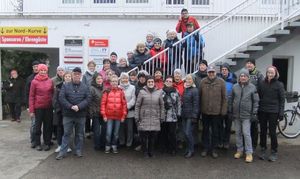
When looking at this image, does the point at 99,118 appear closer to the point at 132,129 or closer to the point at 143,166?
the point at 132,129

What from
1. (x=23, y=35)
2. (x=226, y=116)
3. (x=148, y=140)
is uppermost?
(x=23, y=35)

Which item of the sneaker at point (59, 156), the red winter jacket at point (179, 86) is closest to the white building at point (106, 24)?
the red winter jacket at point (179, 86)

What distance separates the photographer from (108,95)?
7.70 m

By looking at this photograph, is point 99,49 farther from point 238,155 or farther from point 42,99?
point 238,155

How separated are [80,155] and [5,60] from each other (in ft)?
34.7

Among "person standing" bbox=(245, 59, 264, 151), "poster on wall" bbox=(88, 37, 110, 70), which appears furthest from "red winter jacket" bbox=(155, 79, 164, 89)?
"poster on wall" bbox=(88, 37, 110, 70)

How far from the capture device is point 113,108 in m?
7.70

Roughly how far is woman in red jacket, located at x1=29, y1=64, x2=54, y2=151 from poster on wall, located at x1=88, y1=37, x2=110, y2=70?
3308 millimetres

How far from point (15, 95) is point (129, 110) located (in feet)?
19.1

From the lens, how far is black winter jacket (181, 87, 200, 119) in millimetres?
7500

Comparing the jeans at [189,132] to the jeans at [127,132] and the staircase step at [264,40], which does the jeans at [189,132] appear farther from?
the staircase step at [264,40]

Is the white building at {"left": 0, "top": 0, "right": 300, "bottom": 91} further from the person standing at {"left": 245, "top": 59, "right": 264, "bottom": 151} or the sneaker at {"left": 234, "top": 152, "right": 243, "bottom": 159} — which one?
the sneaker at {"left": 234, "top": 152, "right": 243, "bottom": 159}

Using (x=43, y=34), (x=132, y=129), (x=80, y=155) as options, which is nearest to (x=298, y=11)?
(x=132, y=129)

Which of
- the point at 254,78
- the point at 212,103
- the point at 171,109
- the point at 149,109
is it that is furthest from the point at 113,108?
the point at 254,78
